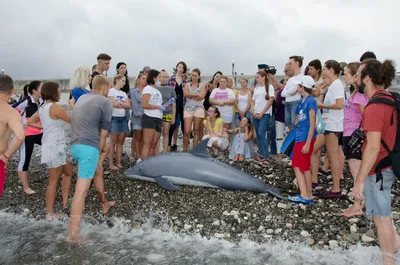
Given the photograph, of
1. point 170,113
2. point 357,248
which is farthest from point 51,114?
point 357,248

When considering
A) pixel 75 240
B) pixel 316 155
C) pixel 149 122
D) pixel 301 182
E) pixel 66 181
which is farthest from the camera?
A: pixel 149 122

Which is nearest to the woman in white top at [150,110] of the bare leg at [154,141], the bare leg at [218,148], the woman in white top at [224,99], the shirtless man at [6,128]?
the bare leg at [154,141]

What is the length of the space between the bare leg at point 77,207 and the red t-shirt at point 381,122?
152 inches

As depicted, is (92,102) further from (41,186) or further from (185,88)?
(185,88)

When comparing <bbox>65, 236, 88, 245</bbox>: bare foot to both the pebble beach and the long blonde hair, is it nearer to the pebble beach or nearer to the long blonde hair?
the pebble beach

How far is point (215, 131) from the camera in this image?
30.8ft

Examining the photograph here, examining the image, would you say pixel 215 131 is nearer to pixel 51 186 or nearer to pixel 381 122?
pixel 51 186

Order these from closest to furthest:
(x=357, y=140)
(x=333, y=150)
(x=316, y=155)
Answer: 1. (x=357, y=140)
2. (x=333, y=150)
3. (x=316, y=155)

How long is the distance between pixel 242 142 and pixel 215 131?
740 mm

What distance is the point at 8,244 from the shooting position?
18.4 feet

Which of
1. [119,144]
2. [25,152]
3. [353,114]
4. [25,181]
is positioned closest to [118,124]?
[119,144]

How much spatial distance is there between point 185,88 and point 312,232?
5.30 meters

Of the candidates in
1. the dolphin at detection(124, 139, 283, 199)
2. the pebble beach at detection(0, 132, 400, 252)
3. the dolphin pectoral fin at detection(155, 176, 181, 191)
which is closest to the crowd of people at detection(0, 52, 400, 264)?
the pebble beach at detection(0, 132, 400, 252)

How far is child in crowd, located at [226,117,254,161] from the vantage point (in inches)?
360
